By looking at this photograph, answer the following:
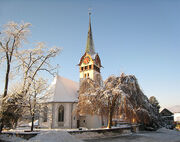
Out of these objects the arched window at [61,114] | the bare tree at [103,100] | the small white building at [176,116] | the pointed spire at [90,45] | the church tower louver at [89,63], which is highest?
the pointed spire at [90,45]

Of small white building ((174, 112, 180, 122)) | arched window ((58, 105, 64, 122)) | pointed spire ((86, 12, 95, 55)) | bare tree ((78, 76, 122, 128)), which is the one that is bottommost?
small white building ((174, 112, 180, 122))

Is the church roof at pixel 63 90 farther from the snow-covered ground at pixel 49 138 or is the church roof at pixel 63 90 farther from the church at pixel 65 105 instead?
the snow-covered ground at pixel 49 138

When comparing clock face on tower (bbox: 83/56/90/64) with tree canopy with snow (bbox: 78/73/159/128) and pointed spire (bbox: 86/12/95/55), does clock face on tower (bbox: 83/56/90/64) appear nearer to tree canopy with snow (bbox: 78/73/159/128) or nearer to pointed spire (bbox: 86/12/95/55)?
pointed spire (bbox: 86/12/95/55)

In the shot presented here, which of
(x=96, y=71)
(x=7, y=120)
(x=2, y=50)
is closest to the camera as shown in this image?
(x=7, y=120)

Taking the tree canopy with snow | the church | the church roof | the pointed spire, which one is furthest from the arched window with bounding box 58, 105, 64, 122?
the pointed spire

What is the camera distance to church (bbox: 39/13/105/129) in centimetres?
2500

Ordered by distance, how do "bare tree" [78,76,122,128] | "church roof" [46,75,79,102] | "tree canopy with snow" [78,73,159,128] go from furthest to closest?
"church roof" [46,75,79,102]
"bare tree" [78,76,122,128]
"tree canopy with snow" [78,73,159,128]

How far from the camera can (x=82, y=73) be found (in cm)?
3450

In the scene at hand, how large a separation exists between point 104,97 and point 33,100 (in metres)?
8.26

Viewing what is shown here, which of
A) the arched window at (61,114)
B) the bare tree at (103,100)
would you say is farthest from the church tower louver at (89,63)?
the bare tree at (103,100)

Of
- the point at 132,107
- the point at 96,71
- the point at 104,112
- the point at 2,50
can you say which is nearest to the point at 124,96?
the point at 132,107

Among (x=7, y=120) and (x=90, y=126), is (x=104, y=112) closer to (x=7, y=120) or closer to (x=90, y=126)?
(x=90, y=126)

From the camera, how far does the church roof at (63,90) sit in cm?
2629

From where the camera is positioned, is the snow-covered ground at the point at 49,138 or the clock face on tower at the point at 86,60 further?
the clock face on tower at the point at 86,60
